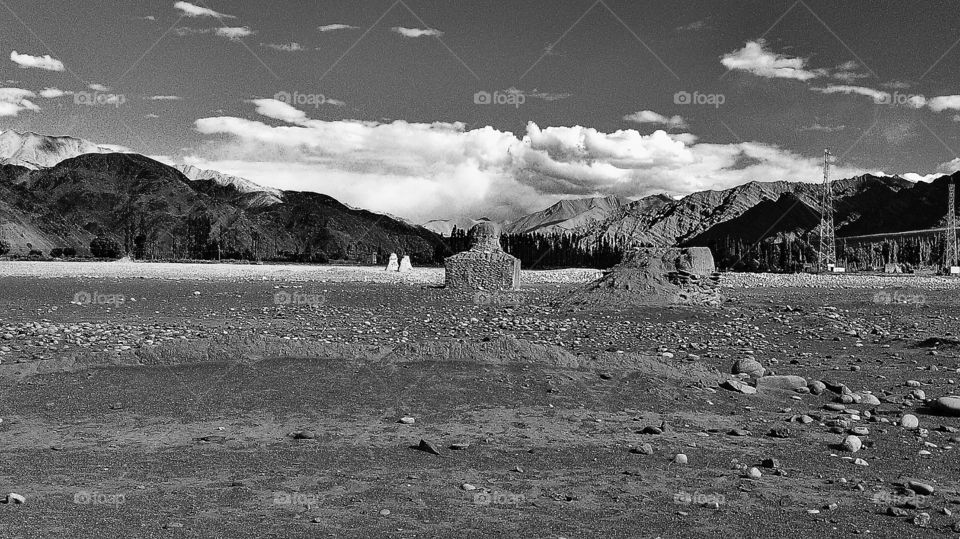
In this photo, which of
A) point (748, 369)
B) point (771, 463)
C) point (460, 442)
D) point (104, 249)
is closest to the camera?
point (771, 463)

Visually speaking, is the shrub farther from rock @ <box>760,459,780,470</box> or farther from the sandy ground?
rock @ <box>760,459,780,470</box>

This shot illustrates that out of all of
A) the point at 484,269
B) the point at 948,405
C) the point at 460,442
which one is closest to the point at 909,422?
the point at 948,405

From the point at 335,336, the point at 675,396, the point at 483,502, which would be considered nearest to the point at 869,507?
the point at 483,502

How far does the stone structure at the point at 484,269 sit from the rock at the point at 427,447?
34321mm

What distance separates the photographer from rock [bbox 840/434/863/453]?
28.4 ft

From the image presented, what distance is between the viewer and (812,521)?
641 centimetres

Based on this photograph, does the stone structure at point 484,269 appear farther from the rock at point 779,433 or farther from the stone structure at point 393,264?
the stone structure at point 393,264

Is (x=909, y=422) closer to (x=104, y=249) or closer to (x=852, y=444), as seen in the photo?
(x=852, y=444)

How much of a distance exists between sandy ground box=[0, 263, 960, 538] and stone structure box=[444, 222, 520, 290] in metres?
25.0

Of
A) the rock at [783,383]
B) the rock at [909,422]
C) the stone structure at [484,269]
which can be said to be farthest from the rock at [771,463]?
the stone structure at [484,269]

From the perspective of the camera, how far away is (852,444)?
341 inches

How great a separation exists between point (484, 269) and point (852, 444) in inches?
1367

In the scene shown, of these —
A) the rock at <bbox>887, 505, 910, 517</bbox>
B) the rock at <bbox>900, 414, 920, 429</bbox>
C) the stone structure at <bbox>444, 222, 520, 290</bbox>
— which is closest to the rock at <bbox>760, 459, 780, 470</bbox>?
the rock at <bbox>887, 505, 910, 517</bbox>

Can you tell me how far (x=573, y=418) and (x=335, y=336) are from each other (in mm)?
10648
